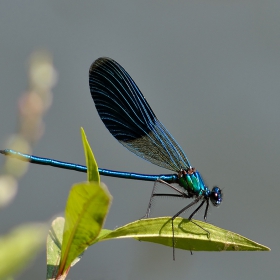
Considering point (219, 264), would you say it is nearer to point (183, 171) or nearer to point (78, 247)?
point (183, 171)

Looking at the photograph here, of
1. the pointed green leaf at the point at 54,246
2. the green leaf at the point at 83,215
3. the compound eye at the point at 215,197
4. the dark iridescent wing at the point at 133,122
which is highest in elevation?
the dark iridescent wing at the point at 133,122

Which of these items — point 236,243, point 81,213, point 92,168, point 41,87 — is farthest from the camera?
point 41,87

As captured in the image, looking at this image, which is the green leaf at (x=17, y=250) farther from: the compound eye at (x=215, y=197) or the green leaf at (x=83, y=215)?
the compound eye at (x=215, y=197)

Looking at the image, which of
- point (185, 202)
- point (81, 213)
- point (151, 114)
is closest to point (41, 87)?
point (81, 213)

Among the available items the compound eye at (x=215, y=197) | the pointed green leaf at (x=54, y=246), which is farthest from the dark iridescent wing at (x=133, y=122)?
the pointed green leaf at (x=54, y=246)

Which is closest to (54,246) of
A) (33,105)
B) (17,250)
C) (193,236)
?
(193,236)

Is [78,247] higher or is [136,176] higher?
[136,176]

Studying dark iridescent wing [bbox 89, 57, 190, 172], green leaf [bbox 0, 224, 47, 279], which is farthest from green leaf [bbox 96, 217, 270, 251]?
dark iridescent wing [bbox 89, 57, 190, 172]
